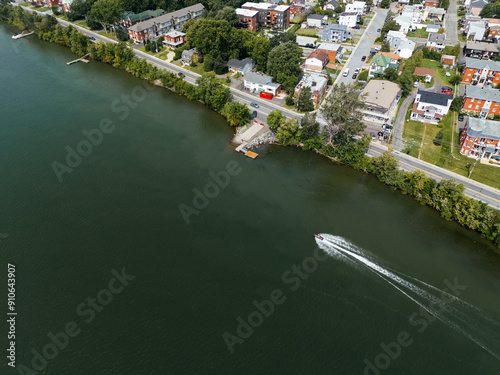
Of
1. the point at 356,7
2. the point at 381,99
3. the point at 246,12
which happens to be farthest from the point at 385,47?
the point at 246,12

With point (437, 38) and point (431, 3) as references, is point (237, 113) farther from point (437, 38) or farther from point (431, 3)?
point (431, 3)

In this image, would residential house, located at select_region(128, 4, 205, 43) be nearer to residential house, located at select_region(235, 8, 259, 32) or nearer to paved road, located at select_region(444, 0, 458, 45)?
residential house, located at select_region(235, 8, 259, 32)

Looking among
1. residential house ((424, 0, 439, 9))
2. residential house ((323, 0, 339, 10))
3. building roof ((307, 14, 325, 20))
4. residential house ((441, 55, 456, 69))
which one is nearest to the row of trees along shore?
residential house ((441, 55, 456, 69))

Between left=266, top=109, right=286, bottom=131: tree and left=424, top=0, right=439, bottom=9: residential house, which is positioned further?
left=424, top=0, right=439, bottom=9: residential house

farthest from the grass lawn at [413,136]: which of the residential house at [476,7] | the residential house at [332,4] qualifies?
the residential house at [476,7]

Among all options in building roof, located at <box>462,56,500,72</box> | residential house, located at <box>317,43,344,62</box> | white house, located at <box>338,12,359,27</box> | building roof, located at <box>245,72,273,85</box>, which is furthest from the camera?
white house, located at <box>338,12,359,27</box>
